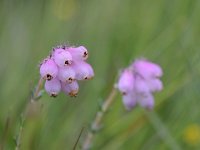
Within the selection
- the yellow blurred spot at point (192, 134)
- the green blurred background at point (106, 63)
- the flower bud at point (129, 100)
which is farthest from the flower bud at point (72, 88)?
the yellow blurred spot at point (192, 134)

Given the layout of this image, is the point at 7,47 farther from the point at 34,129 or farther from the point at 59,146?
the point at 34,129

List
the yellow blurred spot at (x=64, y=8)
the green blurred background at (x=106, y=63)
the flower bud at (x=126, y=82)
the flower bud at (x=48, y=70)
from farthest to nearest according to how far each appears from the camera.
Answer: the yellow blurred spot at (x=64, y=8) → the green blurred background at (x=106, y=63) → the flower bud at (x=126, y=82) → the flower bud at (x=48, y=70)

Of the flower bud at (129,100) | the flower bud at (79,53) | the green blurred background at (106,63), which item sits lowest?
the flower bud at (79,53)

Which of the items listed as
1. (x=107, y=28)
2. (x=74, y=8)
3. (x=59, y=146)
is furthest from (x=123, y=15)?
(x=59, y=146)

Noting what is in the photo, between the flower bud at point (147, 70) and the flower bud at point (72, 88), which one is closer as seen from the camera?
the flower bud at point (72, 88)

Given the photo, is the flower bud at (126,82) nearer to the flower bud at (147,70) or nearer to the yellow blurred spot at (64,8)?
the flower bud at (147,70)

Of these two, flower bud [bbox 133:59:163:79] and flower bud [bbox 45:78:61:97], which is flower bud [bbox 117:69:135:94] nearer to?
→ flower bud [bbox 133:59:163:79]

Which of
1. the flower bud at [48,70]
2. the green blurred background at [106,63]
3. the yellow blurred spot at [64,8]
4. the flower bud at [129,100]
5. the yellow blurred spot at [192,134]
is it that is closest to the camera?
the flower bud at [48,70]

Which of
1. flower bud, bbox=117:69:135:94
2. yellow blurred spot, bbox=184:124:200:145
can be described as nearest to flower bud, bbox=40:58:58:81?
flower bud, bbox=117:69:135:94

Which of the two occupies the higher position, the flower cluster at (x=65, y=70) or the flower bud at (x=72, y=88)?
the flower cluster at (x=65, y=70)
